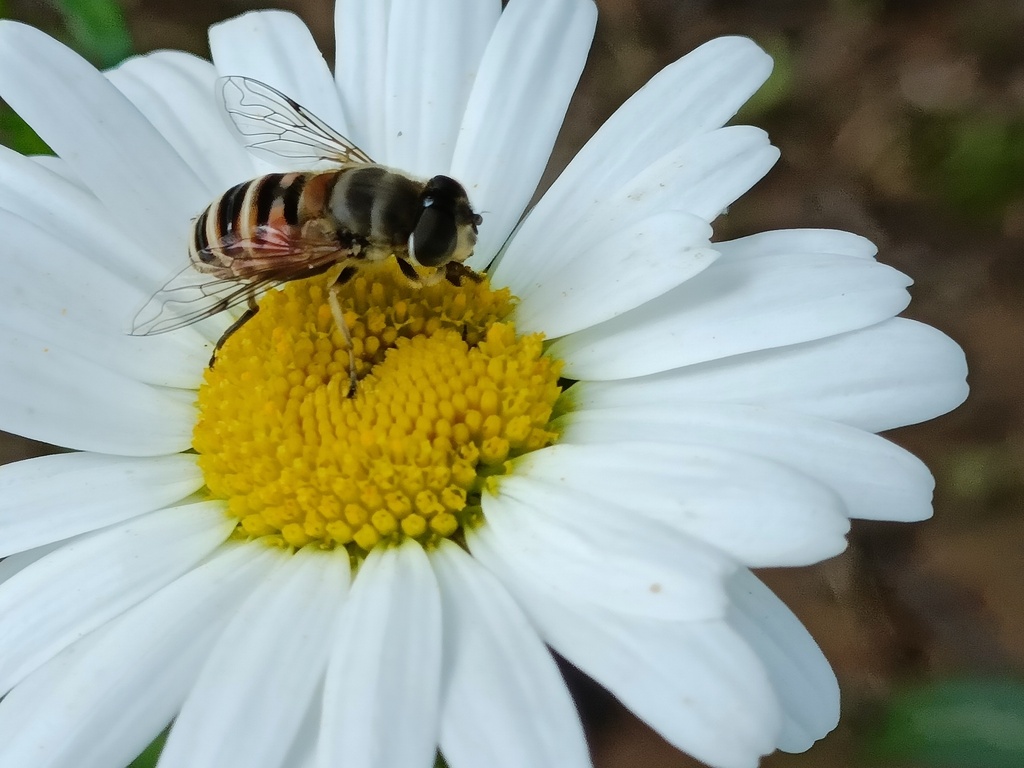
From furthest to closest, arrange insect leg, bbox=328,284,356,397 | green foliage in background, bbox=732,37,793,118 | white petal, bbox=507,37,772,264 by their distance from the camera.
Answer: green foliage in background, bbox=732,37,793,118
white petal, bbox=507,37,772,264
insect leg, bbox=328,284,356,397

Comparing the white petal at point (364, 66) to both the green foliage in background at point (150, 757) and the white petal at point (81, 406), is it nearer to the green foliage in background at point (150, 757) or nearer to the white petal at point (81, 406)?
the white petal at point (81, 406)

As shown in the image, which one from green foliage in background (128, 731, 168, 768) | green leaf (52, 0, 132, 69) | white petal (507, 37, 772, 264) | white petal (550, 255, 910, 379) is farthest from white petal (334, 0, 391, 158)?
green foliage in background (128, 731, 168, 768)

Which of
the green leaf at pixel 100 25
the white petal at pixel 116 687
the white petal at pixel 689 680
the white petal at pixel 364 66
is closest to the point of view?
the white petal at pixel 689 680

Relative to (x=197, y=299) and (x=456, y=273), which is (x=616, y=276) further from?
(x=197, y=299)

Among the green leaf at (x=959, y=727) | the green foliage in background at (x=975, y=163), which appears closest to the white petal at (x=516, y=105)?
the green leaf at (x=959, y=727)

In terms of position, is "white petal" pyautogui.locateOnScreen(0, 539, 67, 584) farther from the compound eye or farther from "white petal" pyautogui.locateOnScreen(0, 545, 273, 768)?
the compound eye

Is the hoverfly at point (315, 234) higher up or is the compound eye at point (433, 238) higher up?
the hoverfly at point (315, 234)
